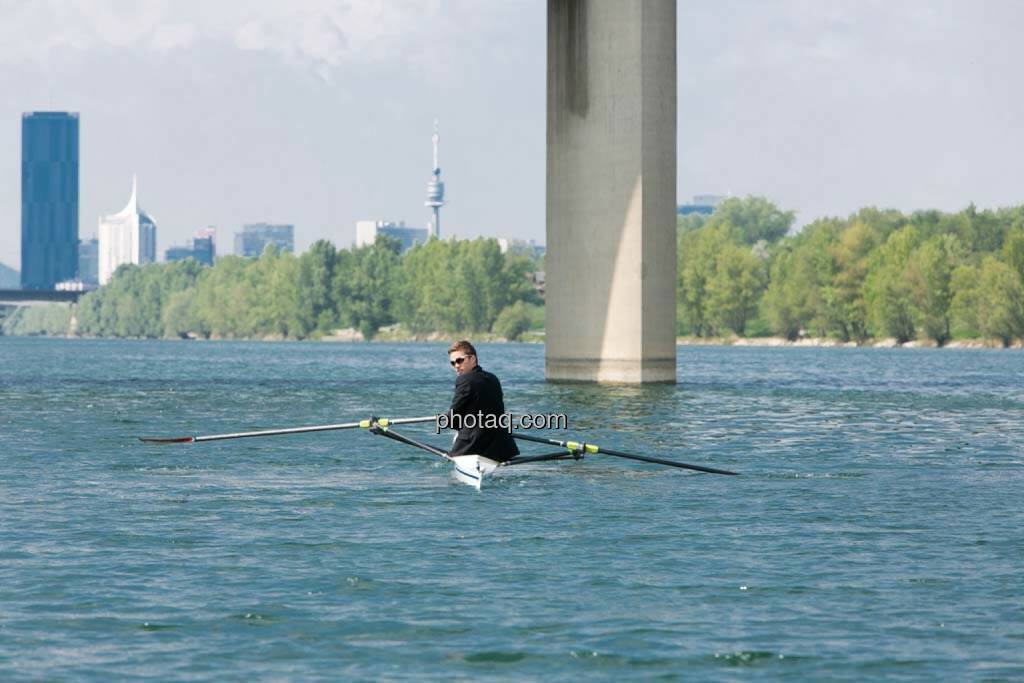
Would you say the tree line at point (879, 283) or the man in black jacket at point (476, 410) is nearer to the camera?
the man in black jacket at point (476, 410)

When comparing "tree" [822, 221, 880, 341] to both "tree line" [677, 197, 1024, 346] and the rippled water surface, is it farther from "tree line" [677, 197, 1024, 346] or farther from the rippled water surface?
the rippled water surface

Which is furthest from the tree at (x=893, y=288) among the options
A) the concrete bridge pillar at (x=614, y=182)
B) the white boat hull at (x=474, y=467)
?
the white boat hull at (x=474, y=467)

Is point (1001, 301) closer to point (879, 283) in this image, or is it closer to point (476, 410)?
point (879, 283)

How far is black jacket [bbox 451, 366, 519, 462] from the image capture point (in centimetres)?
2684

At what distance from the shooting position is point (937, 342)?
6599 inches

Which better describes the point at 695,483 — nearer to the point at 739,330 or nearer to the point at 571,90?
the point at 571,90

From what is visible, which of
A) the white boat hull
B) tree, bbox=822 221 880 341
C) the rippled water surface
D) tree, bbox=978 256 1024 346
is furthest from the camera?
tree, bbox=822 221 880 341

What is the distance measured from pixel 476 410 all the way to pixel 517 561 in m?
6.66

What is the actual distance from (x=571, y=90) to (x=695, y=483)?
34731 millimetres

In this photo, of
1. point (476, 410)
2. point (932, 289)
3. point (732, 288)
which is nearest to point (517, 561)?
point (476, 410)

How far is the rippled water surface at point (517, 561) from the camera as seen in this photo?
15672mm

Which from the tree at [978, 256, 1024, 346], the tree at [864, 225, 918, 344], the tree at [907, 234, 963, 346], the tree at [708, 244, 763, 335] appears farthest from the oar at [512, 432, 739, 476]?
the tree at [708, 244, 763, 335]

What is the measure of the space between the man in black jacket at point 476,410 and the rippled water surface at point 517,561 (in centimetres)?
74

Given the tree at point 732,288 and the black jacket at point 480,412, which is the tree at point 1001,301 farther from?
the black jacket at point 480,412
